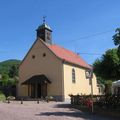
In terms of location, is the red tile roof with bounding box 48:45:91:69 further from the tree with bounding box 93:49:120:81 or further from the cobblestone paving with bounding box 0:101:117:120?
the cobblestone paving with bounding box 0:101:117:120

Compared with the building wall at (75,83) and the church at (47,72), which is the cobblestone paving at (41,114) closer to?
the church at (47,72)

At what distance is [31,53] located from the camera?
4897cm

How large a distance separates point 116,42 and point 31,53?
25672 mm

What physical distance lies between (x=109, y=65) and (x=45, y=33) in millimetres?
12388

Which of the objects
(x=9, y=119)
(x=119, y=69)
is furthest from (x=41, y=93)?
(x=9, y=119)

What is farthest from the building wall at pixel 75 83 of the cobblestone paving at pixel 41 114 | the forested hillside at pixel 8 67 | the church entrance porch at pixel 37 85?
the forested hillside at pixel 8 67

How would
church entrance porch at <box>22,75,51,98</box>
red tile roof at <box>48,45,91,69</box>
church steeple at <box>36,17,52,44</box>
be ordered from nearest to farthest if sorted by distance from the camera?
church entrance porch at <box>22,75,51,98</box> → red tile roof at <box>48,45,91,69</box> → church steeple at <box>36,17,52,44</box>

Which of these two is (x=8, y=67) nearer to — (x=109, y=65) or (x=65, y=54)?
(x=65, y=54)

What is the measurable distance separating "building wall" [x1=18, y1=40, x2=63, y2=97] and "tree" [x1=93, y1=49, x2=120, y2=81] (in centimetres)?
601

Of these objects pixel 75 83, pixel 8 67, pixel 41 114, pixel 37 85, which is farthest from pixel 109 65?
pixel 8 67

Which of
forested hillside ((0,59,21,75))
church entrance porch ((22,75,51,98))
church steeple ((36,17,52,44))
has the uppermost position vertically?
forested hillside ((0,59,21,75))

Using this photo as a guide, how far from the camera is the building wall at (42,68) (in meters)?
45.7

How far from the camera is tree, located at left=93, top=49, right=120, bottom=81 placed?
131ft

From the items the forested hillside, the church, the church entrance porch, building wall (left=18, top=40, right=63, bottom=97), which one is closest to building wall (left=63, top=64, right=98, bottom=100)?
the church
